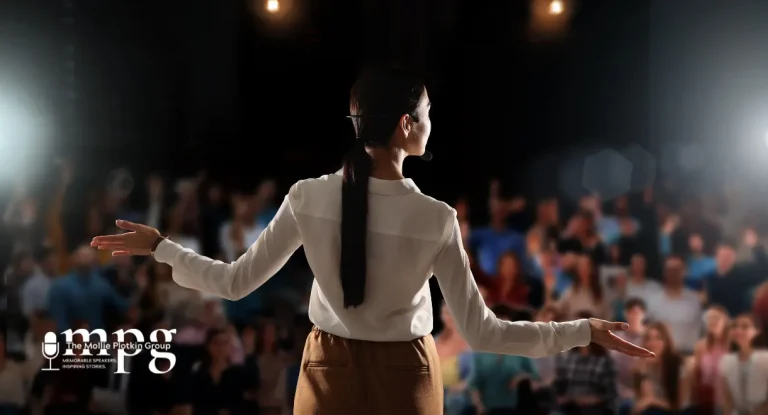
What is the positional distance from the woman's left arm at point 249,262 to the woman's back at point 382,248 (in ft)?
0.11

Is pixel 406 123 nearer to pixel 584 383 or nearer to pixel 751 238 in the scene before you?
pixel 584 383

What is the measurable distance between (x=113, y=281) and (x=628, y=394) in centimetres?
222

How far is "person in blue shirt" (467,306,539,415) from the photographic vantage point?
292cm

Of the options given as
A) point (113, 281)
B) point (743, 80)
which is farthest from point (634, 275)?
point (113, 281)

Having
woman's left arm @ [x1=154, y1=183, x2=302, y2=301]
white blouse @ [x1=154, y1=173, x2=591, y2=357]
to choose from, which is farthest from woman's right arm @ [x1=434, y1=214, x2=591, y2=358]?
woman's left arm @ [x1=154, y1=183, x2=302, y2=301]

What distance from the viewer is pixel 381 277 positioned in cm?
119

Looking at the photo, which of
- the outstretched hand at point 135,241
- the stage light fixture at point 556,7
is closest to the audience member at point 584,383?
the stage light fixture at point 556,7

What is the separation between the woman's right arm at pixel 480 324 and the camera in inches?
46.4

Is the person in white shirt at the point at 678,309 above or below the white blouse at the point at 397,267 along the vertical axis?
below

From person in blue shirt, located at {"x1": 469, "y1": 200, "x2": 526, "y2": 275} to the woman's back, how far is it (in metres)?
1.77

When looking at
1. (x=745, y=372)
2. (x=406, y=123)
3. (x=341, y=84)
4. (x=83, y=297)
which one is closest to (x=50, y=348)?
(x=83, y=297)

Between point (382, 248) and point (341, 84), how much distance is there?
1.81m

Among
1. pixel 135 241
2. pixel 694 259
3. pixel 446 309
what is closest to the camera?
pixel 135 241

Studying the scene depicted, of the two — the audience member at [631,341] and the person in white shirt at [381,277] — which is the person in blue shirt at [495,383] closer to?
the audience member at [631,341]
